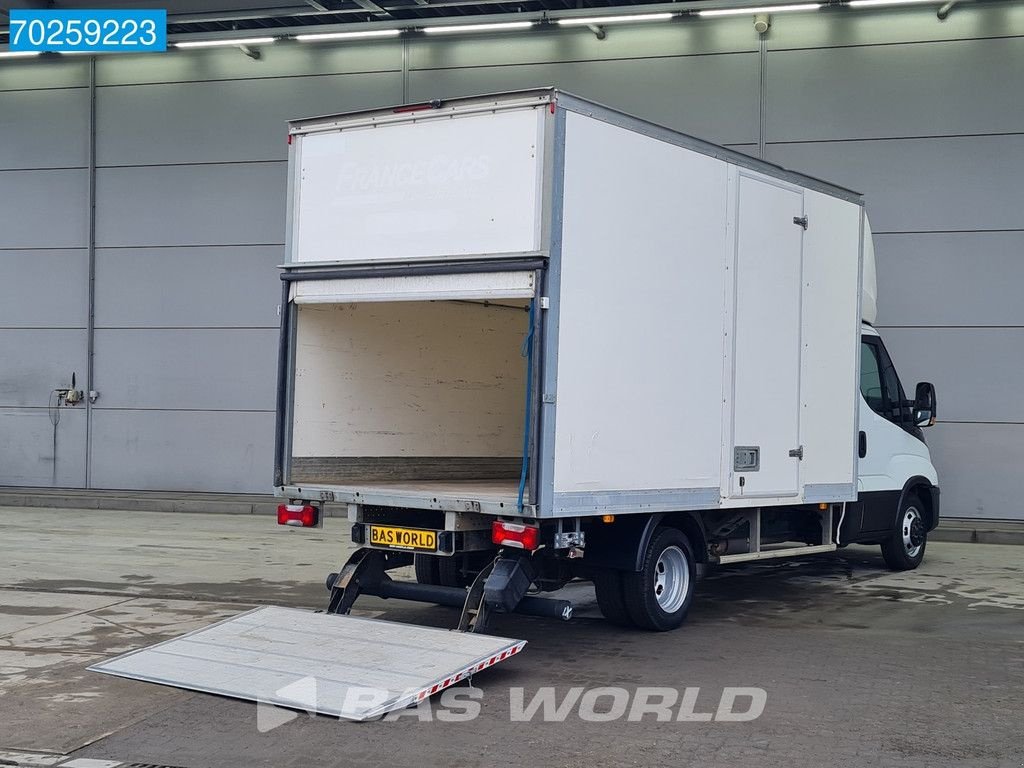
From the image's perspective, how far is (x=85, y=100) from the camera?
65.9ft

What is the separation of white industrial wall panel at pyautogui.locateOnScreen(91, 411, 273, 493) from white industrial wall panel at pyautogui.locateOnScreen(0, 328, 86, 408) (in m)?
0.92

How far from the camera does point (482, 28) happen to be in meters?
18.1

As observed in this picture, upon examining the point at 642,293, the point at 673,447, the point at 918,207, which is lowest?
the point at 673,447

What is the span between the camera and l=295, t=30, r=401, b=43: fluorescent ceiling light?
18.3 metres

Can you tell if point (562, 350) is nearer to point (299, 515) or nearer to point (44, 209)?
point (299, 515)

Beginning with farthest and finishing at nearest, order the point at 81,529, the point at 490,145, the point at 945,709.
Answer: the point at 81,529 < the point at 490,145 < the point at 945,709

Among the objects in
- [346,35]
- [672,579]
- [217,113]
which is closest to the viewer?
[672,579]

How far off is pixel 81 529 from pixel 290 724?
1030cm

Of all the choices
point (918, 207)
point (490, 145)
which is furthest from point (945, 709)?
point (918, 207)

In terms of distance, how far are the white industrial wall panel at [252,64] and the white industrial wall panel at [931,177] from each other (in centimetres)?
682

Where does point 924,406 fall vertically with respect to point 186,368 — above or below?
below

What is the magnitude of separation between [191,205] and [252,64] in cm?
248

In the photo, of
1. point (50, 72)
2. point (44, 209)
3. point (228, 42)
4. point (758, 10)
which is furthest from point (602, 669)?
point (50, 72)

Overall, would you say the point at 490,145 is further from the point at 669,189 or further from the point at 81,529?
the point at 81,529
